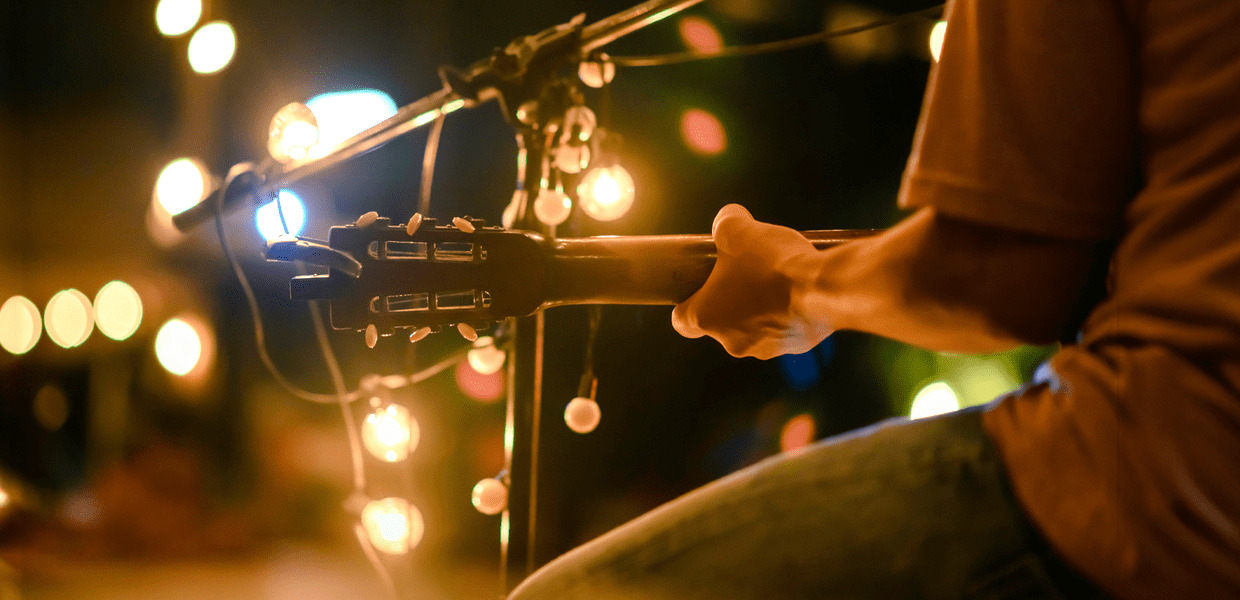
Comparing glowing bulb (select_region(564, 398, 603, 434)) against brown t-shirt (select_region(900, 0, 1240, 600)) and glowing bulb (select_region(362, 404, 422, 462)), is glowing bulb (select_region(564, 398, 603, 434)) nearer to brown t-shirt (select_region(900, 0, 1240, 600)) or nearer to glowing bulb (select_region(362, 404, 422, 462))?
glowing bulb (select_region(362, 404, 422, 462))

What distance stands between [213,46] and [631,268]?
2.56 metres

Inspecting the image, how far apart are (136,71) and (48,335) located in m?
1.46

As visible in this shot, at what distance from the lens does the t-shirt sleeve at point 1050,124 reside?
0.36m

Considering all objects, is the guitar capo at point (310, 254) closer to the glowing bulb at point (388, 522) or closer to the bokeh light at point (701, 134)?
the glowing bulb at point (388, 522)

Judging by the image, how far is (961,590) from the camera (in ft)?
1.37

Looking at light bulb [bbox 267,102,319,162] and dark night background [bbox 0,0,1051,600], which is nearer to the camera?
light bulb [bbox 267,102,319,162]

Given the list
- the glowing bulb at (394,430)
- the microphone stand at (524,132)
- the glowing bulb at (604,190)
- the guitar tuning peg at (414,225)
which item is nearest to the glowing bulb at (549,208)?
the microphone stand at (524,132)

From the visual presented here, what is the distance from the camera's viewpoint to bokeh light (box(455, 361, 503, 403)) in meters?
2.14

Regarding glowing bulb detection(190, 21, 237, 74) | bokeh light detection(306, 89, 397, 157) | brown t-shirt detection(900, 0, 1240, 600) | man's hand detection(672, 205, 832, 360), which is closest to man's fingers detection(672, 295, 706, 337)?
man's hand detection(672, 205, 832, 360)

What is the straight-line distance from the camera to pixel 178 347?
8.99ft

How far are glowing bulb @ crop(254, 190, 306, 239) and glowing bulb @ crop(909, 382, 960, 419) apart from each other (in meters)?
2.23

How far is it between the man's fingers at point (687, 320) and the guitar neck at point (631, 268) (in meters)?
0.02

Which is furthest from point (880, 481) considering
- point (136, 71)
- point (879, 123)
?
point (136, 71)

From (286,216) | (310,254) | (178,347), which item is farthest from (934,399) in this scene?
(178,347)
